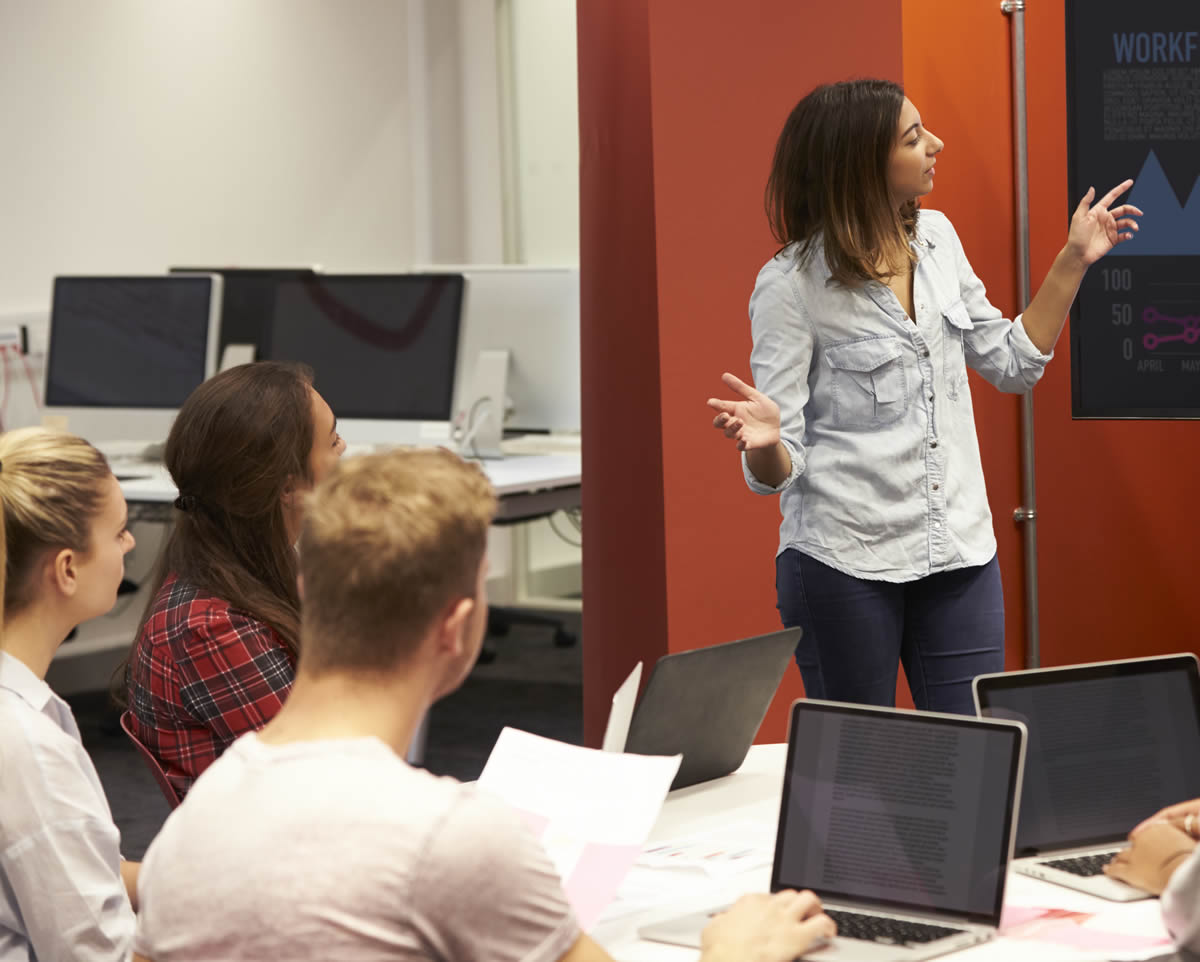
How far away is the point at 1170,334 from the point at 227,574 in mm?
1557

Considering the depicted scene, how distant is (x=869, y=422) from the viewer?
7.63ft

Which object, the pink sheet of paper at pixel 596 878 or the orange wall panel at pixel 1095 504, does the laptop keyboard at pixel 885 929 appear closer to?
the pink sheet of paper at pixel 596 878

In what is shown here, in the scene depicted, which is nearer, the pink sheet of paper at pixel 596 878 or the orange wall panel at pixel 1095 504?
the pink sheet of paper at pixel 596 878

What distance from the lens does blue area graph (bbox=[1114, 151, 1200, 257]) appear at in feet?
8.11

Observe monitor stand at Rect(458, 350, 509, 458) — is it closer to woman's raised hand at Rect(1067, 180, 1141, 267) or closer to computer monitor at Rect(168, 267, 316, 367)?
computer monitor at Rect(168, 267, 316, 367)

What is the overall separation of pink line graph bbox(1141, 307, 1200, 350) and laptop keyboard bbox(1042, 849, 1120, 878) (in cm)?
115

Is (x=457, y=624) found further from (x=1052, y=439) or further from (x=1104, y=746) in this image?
(x=1052, y=439)

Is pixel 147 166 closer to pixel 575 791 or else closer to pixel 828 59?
pixel 828 59

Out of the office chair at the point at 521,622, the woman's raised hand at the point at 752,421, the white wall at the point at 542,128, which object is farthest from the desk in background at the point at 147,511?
the woman's raised hand at the point at 752,421

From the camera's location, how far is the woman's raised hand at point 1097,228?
240 centimetres

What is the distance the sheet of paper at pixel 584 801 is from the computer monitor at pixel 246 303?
12.4ft

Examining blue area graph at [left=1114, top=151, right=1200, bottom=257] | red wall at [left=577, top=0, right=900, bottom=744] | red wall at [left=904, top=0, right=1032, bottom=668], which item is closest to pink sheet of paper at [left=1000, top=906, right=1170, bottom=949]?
blue area graph at [left=1114, top=151, right=1200, bottom=257]

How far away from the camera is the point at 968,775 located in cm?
142

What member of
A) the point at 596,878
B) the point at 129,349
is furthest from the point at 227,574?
the point at 129,349
